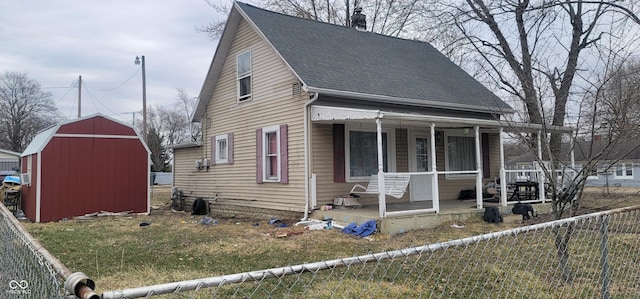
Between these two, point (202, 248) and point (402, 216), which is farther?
point (402, 216)

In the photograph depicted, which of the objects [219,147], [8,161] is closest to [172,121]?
[8,161]

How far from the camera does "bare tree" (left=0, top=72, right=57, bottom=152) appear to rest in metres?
45.5

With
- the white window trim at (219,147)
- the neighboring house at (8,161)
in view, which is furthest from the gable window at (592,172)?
the neighboring house at (8,161)

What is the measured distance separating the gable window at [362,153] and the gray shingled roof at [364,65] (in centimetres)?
108

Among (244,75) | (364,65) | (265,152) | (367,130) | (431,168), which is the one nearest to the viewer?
(367,130)

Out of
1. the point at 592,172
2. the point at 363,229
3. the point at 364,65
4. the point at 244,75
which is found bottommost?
the point at 363,229

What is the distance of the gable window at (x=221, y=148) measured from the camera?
44.1 feet

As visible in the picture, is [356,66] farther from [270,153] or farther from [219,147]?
[219,147]

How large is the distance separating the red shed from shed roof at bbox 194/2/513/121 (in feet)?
9.77

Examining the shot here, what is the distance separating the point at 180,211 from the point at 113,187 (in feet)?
9.27

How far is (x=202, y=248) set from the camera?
7465 mm

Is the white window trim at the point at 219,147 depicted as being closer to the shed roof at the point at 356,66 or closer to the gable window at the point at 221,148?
the gable window at the point at 221,148

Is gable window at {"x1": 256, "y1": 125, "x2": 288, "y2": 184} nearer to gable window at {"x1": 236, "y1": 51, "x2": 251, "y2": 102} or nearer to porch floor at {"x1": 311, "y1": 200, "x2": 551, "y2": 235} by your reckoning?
gable window at {"x1": 236, "y1": 51, "x2": 251, "y2": 102}

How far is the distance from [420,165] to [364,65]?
3.29m
